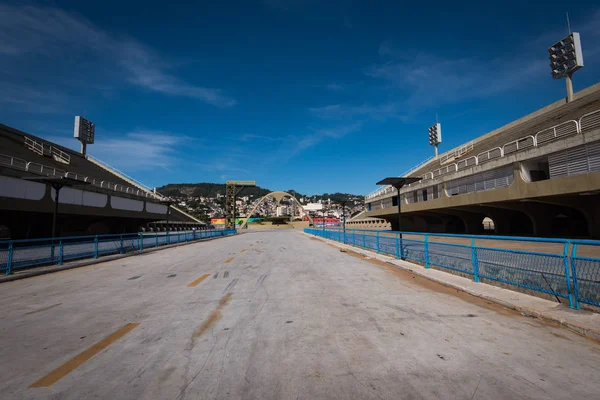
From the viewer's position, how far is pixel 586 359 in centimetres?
379

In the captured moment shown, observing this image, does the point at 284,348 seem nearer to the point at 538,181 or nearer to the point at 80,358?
the point at 80,358

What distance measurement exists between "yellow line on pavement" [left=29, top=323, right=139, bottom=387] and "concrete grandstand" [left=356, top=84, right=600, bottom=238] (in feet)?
82.3

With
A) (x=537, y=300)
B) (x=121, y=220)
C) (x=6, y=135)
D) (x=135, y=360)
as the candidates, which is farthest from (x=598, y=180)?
(x=6, y=135)

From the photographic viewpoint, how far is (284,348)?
4141 millimetres

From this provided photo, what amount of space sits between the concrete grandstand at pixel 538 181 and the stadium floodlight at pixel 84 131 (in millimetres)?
62915

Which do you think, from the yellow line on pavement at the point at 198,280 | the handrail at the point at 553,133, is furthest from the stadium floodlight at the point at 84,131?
the handrail at the point at 553,133

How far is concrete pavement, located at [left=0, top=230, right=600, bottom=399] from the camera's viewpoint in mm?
3143

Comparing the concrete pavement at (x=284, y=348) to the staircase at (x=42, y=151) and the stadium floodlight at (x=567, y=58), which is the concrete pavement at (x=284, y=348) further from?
the stadium floodlight at (x=567, y=58)

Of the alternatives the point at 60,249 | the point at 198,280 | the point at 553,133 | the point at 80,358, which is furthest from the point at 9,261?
the point at 553,133

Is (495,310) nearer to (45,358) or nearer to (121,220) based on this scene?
(45,358)

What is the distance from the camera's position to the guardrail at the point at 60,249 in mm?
10874

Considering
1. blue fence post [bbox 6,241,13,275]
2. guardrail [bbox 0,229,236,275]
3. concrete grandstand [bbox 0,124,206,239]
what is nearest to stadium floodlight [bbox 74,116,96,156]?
concrete grandstand [bbox 0,124,206,239]

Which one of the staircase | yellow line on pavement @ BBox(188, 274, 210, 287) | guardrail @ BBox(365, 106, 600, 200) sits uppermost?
the staircase

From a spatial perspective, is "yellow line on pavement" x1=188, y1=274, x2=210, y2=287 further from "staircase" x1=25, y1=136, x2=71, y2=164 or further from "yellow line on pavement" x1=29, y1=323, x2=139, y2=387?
"staircase" x1=25, y1=136, x2=71, y2=164
